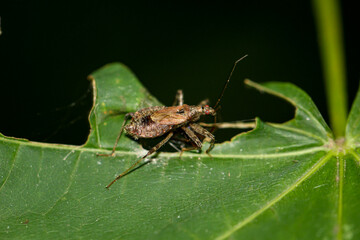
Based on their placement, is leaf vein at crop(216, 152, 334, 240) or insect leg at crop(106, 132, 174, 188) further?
insect leg at crop(106, 132, 174, 188)

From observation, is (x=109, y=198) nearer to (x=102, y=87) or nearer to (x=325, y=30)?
(x=102, y=87)

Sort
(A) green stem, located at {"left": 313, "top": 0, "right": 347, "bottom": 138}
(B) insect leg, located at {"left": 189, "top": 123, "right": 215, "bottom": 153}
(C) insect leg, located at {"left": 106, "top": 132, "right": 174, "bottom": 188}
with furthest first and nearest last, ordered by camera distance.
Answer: (B) insect leg, located at {"left": 189, "top": 123, "right": 215, "bottom": 153} < (C) insect leg, located at {"left": 106, "top": 132, "right": 174, "bottom": 188} < (A) green stem, located at {"left": 313, "top": 0, "right": 347, "bottom": 138}

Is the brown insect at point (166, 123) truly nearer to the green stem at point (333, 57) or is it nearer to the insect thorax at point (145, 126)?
the insect thorax at point (145, 126)

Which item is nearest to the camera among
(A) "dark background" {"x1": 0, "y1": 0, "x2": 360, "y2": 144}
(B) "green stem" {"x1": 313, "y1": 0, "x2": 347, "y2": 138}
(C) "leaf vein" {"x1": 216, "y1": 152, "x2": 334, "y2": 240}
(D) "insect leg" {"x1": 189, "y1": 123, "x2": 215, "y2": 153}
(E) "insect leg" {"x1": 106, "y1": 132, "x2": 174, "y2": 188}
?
(C) "leaf vein" {"x1": 216, "y1": 152, "x2": 334, "y2": 240}

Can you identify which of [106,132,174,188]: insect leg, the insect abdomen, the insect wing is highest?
the insect wing

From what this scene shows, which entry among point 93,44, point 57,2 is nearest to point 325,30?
point 93,44

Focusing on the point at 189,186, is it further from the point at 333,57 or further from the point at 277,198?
the point at 333,57

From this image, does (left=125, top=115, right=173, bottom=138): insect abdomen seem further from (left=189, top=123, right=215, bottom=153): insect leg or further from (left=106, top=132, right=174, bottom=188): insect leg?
(left=189, top=123, right=215, bottom=153): insect leg

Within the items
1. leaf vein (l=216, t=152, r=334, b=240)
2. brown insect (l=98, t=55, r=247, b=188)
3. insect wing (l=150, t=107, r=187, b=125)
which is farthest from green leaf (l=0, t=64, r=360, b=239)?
insect wing (l=150, t=107, r=187, b=125)
